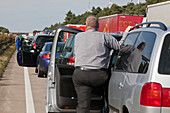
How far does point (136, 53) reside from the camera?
217 inches

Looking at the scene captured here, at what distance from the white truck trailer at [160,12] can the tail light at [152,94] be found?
11.8 m

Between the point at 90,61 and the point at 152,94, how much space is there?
138 centimetres

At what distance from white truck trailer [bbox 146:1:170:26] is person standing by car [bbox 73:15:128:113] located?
419 inches

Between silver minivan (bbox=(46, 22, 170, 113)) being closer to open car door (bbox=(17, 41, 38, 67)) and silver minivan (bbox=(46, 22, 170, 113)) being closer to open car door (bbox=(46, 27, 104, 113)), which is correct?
open car door (bbox=(46, 27, 104, 113))

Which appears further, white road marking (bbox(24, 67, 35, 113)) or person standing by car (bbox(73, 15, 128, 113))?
white road marking (bbox(24, 67, 35, 113))

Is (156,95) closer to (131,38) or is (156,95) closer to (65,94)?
(131,38)

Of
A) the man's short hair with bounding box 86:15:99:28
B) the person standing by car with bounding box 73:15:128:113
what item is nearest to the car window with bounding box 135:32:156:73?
the person standing by car with bounding box 73:15:128:113

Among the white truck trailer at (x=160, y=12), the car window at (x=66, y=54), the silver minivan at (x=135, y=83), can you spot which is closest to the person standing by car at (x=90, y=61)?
the silver minivan at (x=135, y=83)

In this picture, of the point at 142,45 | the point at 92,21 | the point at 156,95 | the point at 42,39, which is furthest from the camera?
the point at 42,39

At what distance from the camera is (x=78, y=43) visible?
610 centimetres

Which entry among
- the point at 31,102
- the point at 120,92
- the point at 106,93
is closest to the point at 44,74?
the point at 31,102

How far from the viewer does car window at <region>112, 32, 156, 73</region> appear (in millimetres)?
5146

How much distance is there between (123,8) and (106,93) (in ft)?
268

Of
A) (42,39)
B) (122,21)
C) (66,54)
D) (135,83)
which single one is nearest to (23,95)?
(66,54)
